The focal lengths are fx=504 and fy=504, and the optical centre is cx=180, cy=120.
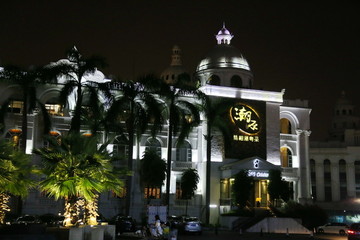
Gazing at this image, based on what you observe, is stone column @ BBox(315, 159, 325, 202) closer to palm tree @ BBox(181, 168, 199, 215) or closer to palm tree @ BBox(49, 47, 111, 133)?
palm tree @ BBox(181, 168, 199, 215)

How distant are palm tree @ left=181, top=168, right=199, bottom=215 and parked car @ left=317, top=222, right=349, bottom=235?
12.7 m

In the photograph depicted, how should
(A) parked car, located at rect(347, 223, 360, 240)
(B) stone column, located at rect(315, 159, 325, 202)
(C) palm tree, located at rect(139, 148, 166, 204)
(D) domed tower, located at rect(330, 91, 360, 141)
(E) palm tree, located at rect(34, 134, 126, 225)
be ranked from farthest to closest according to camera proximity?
1. (D) domed tower, located at rect(330, 91, 360, 141)
2. (B) stone column, located at rect(315, 159, 325, 202)
3. (C) palm tree, located at rect(139, 148, 166, 204)
4. (A) parked car, located at rect(347, 223, 360, 240)
5. (E) palm tree, located at rect(34, 134, 126, 225)

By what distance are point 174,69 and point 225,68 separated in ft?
57.6

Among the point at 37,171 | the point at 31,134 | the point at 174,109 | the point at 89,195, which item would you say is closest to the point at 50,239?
the point at 89,195

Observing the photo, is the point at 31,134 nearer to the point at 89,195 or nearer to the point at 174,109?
the point at 174,109

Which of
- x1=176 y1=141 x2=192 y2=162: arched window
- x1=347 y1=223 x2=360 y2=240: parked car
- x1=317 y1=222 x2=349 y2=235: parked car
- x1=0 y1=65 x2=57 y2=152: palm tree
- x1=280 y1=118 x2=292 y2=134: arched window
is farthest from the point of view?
x1=280 y1=118 x2=292 y2=134: arched window

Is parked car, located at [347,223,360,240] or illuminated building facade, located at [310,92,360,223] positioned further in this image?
illuminated building facade, located at [310,92,360,223]

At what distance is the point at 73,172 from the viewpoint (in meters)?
25.2

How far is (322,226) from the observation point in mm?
48656

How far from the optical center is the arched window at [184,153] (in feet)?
178

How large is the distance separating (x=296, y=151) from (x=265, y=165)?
811 cm

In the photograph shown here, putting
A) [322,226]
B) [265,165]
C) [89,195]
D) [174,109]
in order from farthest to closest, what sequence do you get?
[265,165] → [322,226] → [174,109] → [89,195]

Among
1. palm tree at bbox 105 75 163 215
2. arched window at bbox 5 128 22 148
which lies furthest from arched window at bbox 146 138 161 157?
arched window at bbox 5 128 22 148

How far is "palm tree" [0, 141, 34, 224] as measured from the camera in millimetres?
25406
